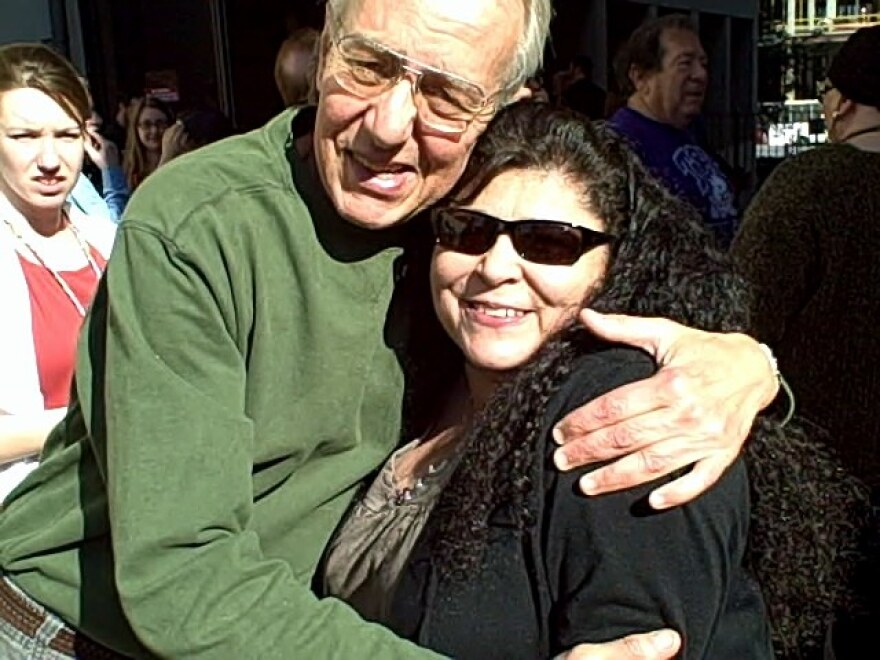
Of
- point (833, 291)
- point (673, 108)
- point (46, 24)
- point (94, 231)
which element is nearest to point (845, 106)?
point (833, 291)

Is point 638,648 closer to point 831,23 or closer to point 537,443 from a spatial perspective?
point 537,443

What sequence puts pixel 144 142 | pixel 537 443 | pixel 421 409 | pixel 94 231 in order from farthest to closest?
1. pixel 144 142
2. pixel 94 231
3. pixel 421 409
4. pixel 537 443

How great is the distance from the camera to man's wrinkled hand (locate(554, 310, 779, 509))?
138cm

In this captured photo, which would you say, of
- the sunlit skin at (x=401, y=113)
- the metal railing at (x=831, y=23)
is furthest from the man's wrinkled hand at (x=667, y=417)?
the metal railing at (x=831, y=23)

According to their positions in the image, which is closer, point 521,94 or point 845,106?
point 521,94

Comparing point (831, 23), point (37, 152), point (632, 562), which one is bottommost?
point (632, 562)

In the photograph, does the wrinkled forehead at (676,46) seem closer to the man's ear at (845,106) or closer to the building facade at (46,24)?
the man's ear at (845,106)

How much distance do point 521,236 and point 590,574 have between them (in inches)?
20.3

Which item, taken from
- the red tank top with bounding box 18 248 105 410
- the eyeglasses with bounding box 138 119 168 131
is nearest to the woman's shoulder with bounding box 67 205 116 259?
the red tank top with bounding box 18 248 105 410

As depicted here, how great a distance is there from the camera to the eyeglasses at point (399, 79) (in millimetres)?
1502

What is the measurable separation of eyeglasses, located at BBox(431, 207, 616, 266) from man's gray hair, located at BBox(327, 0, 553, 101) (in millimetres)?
175

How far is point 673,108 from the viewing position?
450 cm

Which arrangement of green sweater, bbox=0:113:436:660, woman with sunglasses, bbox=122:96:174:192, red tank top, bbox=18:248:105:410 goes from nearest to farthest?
green sweater, bbox=0:113:436:660
red tank top, bbox=18:248:105:410
woman with sunglasses, bbox=122:96:174:192

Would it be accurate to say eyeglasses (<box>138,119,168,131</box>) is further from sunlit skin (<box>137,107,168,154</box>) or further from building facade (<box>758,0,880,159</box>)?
building facade (<box>758,0,880,159</box>)
